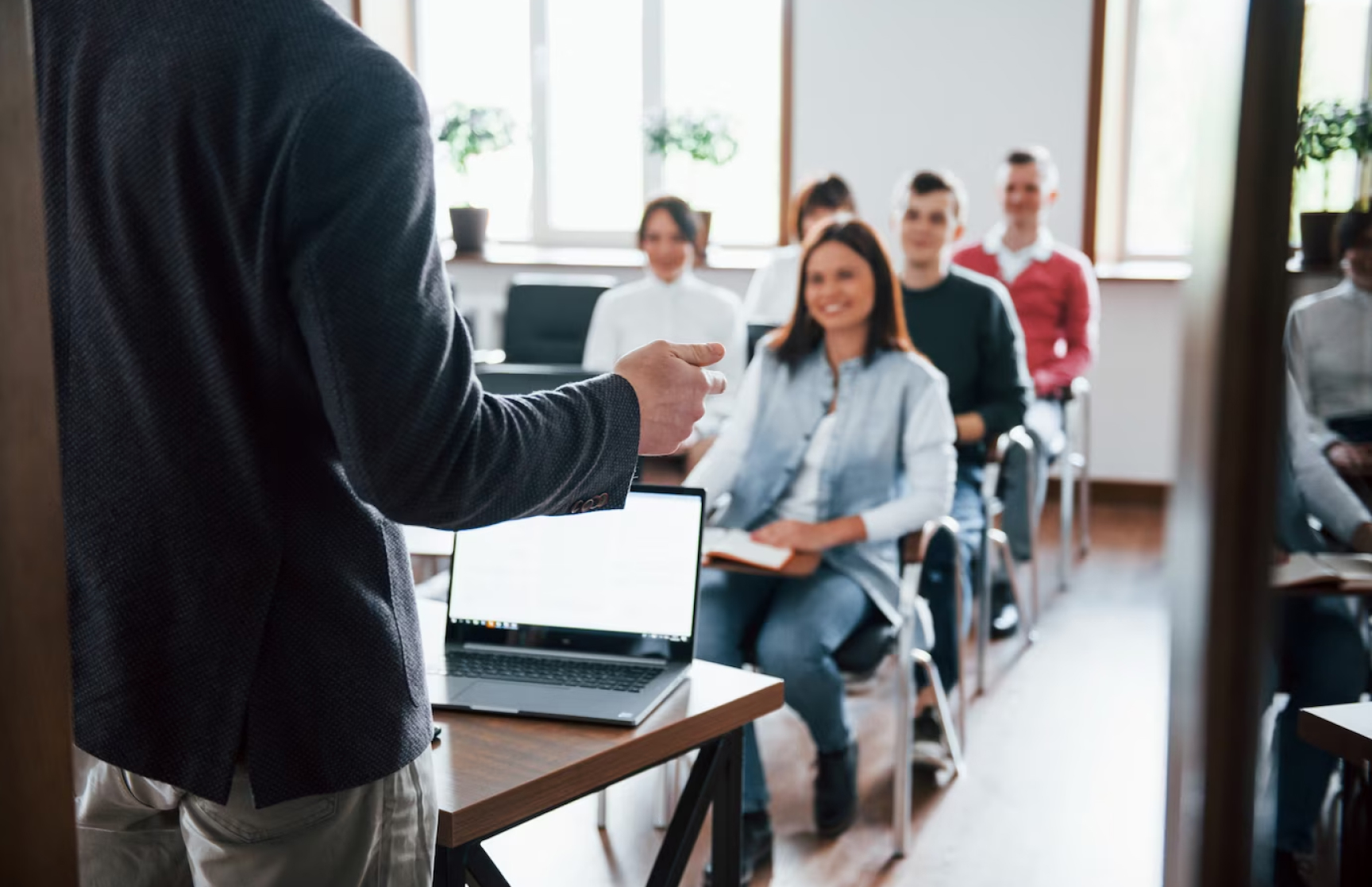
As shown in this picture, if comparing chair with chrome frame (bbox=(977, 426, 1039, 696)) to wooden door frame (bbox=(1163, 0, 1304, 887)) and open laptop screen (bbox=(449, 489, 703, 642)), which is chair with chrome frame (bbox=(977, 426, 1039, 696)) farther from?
wooden door frame (bbox=(1163, 0, 1304, 887))

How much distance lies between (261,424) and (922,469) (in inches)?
84.4

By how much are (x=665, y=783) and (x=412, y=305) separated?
6.90ft

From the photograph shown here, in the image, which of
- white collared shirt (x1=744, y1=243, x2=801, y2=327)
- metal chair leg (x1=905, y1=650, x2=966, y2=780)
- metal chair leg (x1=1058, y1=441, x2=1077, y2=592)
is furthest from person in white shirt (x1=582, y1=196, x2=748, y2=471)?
metal chair leg (x1=905, y1=650, x2=966, y2=780)

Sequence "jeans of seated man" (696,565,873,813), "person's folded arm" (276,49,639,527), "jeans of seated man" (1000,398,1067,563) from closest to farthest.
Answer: "person's folded arm" (276,49,639,527)
"jeans of seated man" (696,565,873,813)
"jeans of seated man" (1000,398,1067,563)

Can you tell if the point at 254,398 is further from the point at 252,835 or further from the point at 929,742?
the point at 929,742

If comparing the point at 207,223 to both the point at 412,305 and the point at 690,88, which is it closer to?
the point at 412,305

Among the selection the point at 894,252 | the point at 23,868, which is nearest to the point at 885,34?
the point at 894,252

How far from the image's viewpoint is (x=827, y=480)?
294 cm

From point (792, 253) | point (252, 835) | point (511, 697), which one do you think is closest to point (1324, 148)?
point (252, 835)

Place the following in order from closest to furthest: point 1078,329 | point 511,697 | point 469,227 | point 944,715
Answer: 1. point 511,697
2. point 944,715
3. point 1078,329
4. point 469,227

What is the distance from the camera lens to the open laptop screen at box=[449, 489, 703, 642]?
1.75 m

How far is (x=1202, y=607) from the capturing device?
0.49 meters

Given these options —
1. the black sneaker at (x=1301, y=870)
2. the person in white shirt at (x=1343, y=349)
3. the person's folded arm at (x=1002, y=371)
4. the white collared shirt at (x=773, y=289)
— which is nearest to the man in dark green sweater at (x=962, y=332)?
the person's folded arm at (x=1002, y=371)

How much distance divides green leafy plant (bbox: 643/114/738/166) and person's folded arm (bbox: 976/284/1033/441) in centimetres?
296
